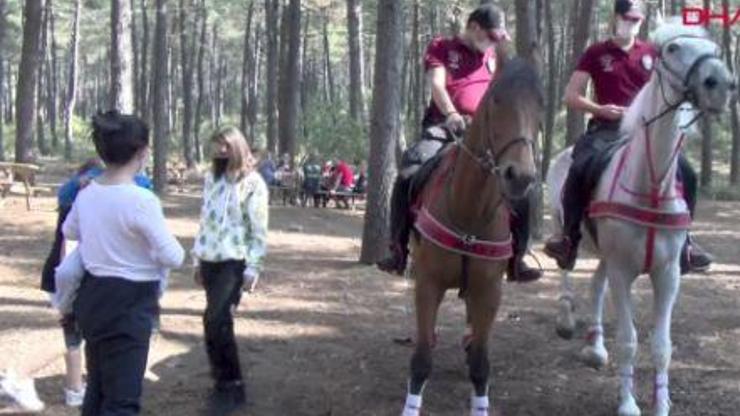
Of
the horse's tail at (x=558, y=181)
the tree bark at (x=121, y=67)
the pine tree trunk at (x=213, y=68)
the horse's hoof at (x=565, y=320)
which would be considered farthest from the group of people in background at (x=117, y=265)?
the pine tree trunk at (x=213, y=68)

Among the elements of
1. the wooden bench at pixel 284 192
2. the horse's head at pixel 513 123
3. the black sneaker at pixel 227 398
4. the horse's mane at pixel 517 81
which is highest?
the horse's mane at pixel 517 81

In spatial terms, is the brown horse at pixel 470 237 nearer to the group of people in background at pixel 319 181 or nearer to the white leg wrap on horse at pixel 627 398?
the white leg wrap on horse at pixel 627 398

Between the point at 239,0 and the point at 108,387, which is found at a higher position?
the point at 239,0

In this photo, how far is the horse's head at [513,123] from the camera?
18.0 feet

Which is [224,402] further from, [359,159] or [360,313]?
[359,159]

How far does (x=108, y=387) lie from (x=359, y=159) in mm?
25010

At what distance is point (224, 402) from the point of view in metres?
7.23

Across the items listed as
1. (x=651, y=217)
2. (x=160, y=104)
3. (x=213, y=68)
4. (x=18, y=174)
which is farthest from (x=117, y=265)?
(x=213, y=68)

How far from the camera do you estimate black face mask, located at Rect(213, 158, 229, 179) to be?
7.12 metres

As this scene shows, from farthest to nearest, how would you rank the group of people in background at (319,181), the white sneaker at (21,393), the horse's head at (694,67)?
the group of people in background at (319,181) < the white sneaker at (21,393) < the horse's head at (694,67)

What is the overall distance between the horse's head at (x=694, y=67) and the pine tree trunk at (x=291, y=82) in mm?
20582

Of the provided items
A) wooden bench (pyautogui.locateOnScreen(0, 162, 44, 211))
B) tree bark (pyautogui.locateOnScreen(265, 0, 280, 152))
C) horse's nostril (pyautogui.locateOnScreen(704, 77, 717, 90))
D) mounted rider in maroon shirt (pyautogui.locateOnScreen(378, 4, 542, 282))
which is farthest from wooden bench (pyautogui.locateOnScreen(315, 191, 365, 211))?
horse's nostril (pyautogui.locateOnScreen(704, 77, 717, 90))

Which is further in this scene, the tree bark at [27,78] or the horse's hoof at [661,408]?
the tree bark at [27,78]

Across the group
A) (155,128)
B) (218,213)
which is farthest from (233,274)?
(155,128)
